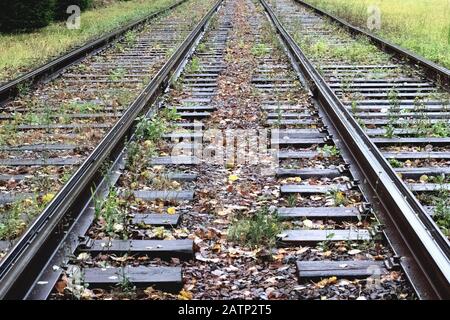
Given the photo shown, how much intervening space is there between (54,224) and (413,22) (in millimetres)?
15523

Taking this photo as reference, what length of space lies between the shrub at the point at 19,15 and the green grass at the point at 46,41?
402 mm

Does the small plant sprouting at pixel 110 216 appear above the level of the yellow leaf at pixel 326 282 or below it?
above

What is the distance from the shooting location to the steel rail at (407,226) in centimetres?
353

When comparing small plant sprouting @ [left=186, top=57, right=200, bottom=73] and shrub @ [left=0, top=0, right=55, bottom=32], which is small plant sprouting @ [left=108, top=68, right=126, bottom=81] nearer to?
small plant sprouting @ [left=186, top=57, right=200, bottom=73]

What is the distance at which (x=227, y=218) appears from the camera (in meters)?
4.68

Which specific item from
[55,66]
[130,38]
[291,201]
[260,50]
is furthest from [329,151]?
[130,38]

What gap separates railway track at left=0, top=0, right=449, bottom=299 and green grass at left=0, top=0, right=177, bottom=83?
489 cm

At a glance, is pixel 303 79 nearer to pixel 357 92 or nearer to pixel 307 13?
pixel 357 92

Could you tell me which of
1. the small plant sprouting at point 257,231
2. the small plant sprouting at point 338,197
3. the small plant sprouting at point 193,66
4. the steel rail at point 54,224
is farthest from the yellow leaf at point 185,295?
the small plant sprouting at point 193,66

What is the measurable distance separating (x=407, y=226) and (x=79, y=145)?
364cm

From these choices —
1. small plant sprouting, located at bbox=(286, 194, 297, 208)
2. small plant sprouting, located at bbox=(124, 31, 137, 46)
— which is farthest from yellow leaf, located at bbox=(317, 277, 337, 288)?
small plant sprouting, located at bbox=(124, 31, 137, 46)

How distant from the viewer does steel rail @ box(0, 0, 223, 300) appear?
11.4 feet

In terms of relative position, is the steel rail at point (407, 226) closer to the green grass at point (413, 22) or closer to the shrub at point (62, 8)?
the green grass at point (413, 22)
